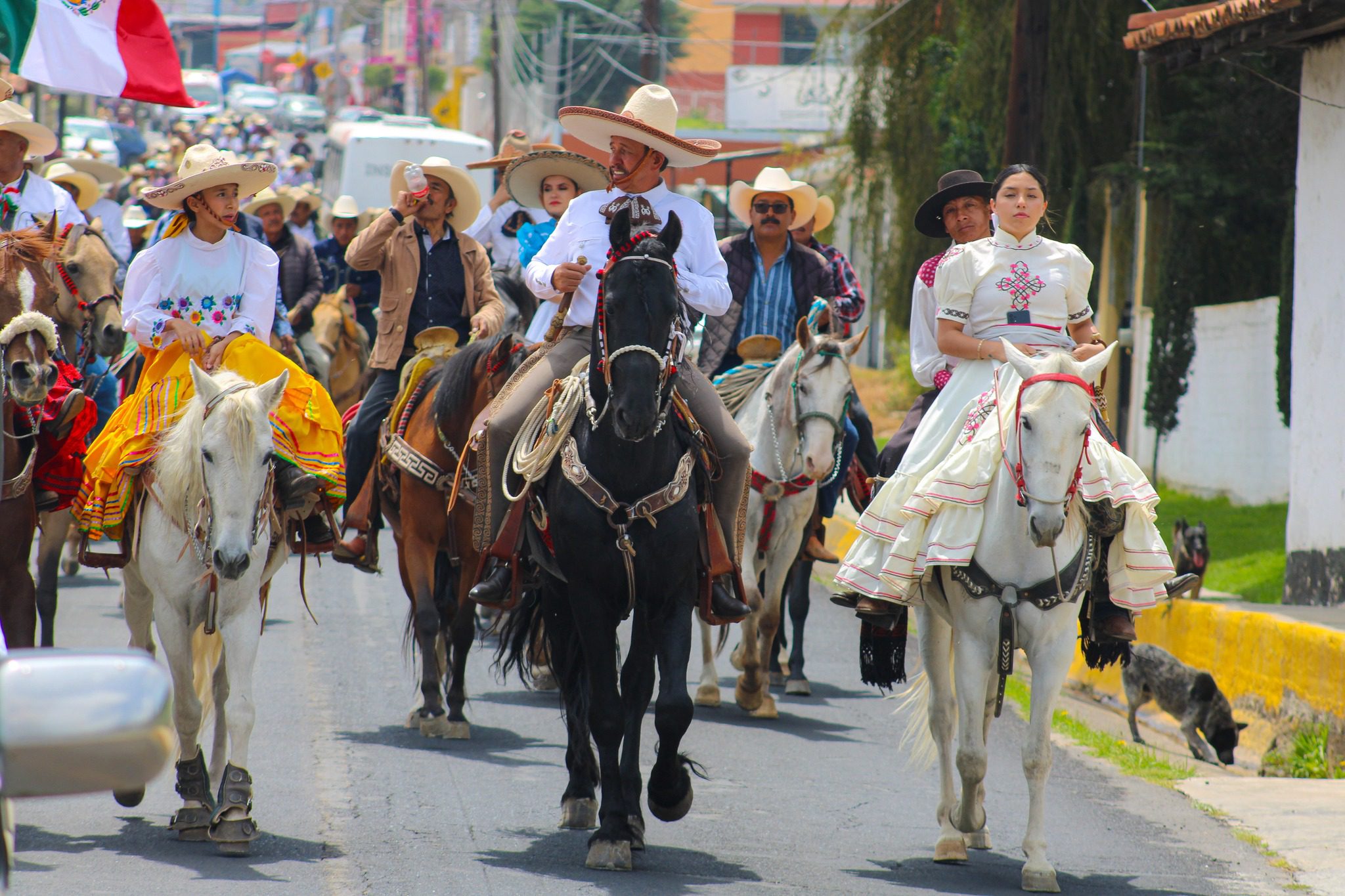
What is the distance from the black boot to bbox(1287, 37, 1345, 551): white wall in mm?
6796

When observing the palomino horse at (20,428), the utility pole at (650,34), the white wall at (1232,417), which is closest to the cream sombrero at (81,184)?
the palomino horse at (20,428)

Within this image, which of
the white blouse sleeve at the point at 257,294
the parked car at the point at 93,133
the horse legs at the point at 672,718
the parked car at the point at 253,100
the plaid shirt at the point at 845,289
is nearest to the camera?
the horse legs at the point at 672,718

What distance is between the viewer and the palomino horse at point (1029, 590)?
617 cm

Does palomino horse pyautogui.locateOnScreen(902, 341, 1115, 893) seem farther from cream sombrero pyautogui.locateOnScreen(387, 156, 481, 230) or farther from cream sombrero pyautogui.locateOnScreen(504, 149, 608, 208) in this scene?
cream sombrero pyautogui.locateOnScreen(387, 156, 481, 230)

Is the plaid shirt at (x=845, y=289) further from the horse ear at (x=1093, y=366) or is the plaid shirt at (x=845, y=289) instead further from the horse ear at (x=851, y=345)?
the horse ear at (x=1093, y=366)

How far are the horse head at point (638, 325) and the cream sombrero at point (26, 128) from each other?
4.63 m

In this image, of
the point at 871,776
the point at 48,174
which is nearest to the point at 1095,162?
the point at 48,174

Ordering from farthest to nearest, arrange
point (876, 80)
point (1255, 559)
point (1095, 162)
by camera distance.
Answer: point (876, 80), point (1095, 162), point (1255, 559)

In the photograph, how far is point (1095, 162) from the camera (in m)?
20.0

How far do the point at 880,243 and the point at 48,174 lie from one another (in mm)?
11743

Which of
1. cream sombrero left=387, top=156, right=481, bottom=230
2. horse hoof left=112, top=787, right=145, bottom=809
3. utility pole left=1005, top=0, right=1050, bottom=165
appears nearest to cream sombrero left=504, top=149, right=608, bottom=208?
cream sombrero left=387, top=156, right=481, bottom=230

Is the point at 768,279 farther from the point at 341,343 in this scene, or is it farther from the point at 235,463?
the point at 341,343

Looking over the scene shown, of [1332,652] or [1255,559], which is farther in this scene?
[1255,559]

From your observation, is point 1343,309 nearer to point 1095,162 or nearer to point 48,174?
point 1095,162
